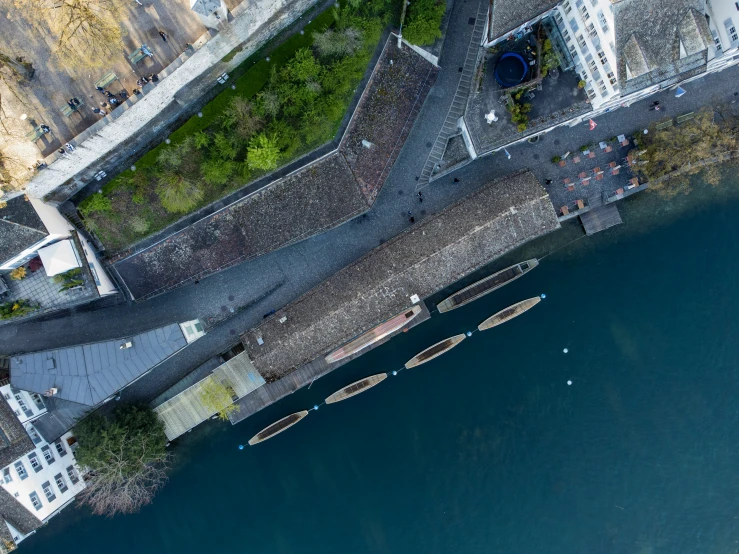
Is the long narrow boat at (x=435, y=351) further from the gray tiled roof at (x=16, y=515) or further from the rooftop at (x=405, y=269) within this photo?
the gray tiled roof at (x=16, y=515)

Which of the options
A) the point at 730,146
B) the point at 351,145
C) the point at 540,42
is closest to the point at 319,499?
the point at 351,145

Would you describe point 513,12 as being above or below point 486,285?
above

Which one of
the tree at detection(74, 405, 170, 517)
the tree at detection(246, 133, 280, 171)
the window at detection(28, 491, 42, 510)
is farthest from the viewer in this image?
the window at detection(28, 491, 42, 510)

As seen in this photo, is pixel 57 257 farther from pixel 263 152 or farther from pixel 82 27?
pixel 263 152

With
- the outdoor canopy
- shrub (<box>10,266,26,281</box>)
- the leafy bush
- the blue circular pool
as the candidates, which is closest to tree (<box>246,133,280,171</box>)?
the leafy bush

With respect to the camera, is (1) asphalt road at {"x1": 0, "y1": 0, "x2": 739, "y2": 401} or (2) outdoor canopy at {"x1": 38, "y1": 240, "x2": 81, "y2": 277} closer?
(2) outdoor canopy at {"x1": 38, "y1": 240, "x2": 81, "y2": 277}

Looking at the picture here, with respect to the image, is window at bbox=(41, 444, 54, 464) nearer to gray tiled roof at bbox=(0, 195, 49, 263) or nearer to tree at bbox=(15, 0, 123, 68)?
gray tiled roof at bbox=(0, 195, 49, 263)

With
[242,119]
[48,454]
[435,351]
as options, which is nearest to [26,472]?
[48,454]
